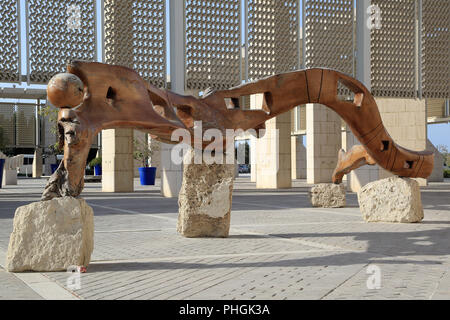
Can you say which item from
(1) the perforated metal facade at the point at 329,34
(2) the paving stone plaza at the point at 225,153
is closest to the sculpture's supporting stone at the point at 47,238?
(2) the paving stone plaza at the point at 225,153

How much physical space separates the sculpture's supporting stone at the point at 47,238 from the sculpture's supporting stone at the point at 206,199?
2720mm

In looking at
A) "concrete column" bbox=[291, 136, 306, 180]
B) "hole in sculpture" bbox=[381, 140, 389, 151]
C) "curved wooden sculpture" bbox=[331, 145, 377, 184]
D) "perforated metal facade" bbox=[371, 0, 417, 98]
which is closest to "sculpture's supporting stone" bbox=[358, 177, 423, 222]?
"hole in sculpture" bbox=[381, 140, 389, 151]

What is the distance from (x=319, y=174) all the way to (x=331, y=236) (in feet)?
61.1

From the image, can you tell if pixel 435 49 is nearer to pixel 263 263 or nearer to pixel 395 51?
pixel 395 51

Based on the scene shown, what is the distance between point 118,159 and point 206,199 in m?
12.4

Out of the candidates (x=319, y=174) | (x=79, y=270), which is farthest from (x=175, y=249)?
(x=319, y=174)

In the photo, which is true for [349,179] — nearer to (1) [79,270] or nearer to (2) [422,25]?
(2) [422,25]

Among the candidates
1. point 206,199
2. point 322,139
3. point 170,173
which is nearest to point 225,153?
point 206,199

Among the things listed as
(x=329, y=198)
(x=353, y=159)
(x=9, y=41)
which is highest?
(x=9, y=41)

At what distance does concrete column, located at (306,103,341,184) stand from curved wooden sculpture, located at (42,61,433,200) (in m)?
15.6

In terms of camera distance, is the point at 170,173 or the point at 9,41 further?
the point at 170,173

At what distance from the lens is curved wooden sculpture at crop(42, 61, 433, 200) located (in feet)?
18.3

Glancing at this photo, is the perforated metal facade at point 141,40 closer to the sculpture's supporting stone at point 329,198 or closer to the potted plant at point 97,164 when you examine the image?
the sculpture's supporting stone at point 329,198

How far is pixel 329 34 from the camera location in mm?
18094
